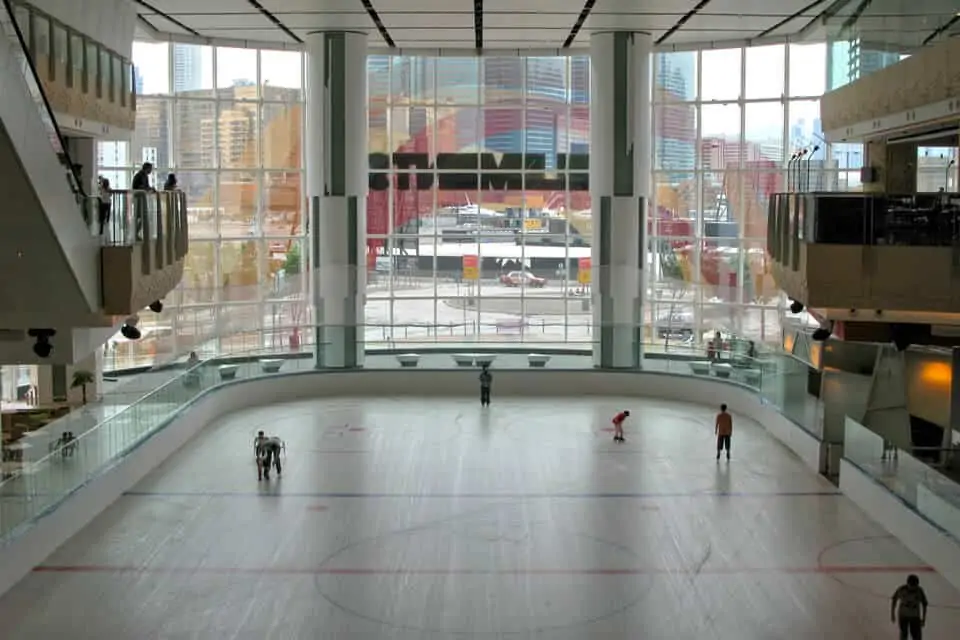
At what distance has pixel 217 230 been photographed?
3425 cm

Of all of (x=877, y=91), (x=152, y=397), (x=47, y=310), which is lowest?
(x=152, y=397)

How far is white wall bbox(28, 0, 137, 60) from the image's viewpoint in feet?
52.1

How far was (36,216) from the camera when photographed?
515 inches

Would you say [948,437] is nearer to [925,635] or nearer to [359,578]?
[925,635]

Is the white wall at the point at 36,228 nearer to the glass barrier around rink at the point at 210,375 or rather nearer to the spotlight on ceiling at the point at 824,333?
the glass barrier around rink at the point at 210,375

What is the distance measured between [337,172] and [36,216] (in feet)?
55.8

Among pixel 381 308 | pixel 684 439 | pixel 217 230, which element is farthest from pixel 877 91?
pixel 217 230

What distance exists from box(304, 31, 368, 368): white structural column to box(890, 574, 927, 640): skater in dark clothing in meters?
19.0

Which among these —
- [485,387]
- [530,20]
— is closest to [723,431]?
[485,387]

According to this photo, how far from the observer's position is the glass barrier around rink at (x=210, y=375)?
51.7ft

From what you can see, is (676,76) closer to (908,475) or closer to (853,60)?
(853,60)

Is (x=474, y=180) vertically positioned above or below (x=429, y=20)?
below

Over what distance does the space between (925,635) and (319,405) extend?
636 inches

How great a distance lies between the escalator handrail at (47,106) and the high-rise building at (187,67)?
1953cm
